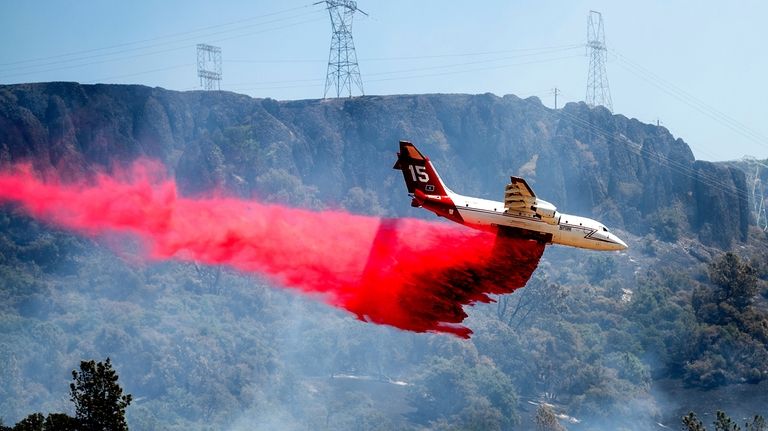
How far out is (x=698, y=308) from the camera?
A: 19100 cm

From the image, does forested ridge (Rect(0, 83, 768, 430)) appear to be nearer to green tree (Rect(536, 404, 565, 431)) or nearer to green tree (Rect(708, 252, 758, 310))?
green tree (Rect(708, 252, 758, 310))

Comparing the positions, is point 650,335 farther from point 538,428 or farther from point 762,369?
point 538,428

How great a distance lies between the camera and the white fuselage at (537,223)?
73.6 metres

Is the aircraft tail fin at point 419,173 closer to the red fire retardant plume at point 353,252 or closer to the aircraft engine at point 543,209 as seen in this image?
the red fire retardant plume at point 353,252

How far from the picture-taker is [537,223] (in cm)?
7369

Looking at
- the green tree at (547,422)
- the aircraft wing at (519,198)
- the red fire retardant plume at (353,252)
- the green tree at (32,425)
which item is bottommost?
the green tree at (547,422)

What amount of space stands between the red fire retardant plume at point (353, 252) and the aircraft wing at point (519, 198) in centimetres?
274

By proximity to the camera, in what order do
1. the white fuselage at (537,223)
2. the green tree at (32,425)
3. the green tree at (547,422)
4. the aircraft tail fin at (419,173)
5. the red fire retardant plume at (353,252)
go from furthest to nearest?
the green tree at (547,422)
the aircraft tail fin at (419,173)
the red fire retardant plume at (353,252)
the white fuselage at (537,223)
the green tree at (32,425)

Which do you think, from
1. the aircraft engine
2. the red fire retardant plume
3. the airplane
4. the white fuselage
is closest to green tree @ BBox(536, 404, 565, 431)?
the red fire retardant plume

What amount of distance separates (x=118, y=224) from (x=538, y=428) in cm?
8343

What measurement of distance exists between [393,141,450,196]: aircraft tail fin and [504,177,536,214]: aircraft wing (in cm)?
541

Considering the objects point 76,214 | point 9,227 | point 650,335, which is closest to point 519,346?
point 650,335

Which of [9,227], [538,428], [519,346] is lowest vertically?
[538,428]

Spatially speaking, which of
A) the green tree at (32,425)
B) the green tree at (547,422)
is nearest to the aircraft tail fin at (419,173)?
the green tree at (32,425)
